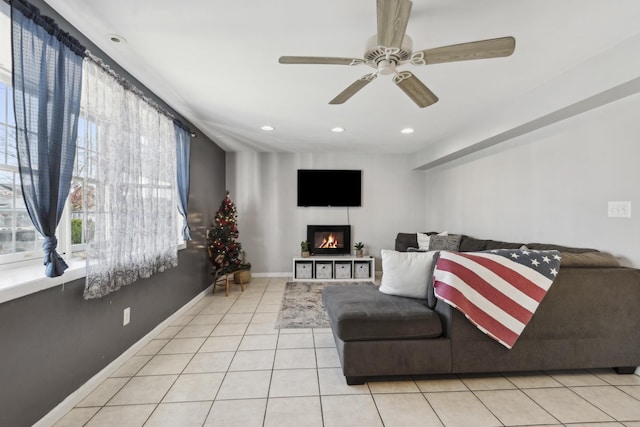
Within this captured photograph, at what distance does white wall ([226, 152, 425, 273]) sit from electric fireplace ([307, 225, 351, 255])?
0.42 feet

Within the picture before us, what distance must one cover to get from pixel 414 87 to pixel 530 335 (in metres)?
2.05

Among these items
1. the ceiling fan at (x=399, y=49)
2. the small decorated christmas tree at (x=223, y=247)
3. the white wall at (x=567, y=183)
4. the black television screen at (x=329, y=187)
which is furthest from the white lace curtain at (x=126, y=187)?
the white wall at (x=567, y=183)

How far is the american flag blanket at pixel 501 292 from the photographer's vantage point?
2053 millimetres

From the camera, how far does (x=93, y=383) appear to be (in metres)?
2.06

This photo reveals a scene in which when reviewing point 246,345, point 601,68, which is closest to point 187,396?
point 246,345

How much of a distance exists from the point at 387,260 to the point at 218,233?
2.93 metres

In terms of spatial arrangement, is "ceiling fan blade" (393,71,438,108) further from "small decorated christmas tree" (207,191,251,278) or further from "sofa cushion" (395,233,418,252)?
"small decorated christmas tree" (207,191,251,278)

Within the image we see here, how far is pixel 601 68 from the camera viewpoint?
2.13 metres

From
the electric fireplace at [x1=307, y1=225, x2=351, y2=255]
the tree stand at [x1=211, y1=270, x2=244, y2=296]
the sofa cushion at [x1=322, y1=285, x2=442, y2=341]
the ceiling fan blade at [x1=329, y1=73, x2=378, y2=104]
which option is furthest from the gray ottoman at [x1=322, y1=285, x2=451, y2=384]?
the electric fireplace at [x1=307, y1=225, x2=351, y2=255]

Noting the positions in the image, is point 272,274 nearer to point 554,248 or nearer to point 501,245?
point 501,245

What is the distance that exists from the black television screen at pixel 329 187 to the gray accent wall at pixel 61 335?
3.05 m

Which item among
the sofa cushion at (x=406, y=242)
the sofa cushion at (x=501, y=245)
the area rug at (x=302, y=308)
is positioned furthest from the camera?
the sofa cushion at (x=406, y=242)

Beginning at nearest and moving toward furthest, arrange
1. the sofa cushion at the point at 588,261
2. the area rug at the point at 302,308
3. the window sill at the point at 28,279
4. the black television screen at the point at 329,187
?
the window sill at the point at 28,279 → the sofa cushion at the point at 588,261 → the area rug at the point at 302,308 → the black television screen at the point at 329,187

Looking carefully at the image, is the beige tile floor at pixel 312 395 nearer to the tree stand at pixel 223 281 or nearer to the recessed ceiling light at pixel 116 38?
the tree stand at pixel 223 281
